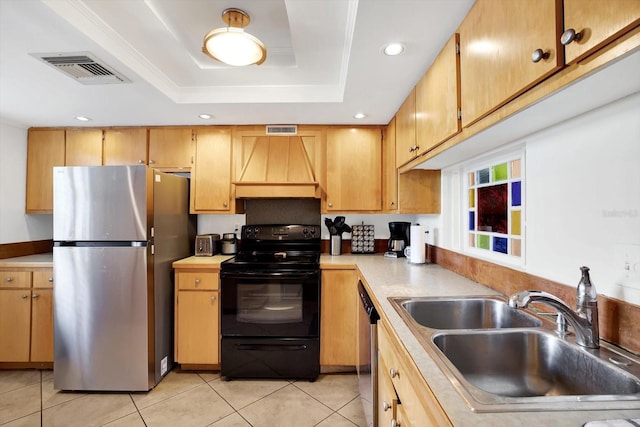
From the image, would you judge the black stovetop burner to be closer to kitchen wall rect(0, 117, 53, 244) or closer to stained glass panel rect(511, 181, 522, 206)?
stained glass panel rect(511, 181, 522, 206)

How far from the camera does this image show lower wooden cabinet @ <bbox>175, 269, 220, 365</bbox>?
239 cm

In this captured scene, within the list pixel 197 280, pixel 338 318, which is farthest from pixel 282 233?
pixel 338 318

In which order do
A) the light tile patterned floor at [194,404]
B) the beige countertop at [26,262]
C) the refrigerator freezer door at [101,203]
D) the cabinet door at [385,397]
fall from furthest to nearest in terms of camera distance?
1. the beige countertop at [26,262]
2. the refrigerator freezer door at [101,203]
3. the light tile patterned floor at [194,404]
4. the cabinet door at [385,397]

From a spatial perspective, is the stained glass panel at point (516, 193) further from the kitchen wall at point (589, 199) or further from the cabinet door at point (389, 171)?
the cabinet door at point (389, 171)

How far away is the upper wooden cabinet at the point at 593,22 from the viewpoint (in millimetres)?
569

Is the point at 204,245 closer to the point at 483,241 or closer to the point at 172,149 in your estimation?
the point at 172,149

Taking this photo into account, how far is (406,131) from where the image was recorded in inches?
82.3

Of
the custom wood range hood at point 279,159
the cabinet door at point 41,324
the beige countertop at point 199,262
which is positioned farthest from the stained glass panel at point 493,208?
the cabinet door at point 41,324

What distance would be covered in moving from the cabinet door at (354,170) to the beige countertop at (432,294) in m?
0.53

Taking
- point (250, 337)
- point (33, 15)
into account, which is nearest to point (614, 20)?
point (33, 15)

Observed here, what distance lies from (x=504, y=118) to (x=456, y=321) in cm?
98

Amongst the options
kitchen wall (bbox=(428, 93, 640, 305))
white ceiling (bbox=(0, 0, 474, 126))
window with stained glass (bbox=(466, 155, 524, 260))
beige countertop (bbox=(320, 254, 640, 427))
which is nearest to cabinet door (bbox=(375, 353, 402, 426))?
→ beige countertop (bbox=(320, 254, 640, 427))

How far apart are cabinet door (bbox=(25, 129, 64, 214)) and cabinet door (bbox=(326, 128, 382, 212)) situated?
2656 millimetres

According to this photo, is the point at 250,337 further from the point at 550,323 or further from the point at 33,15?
the point at 33,15
